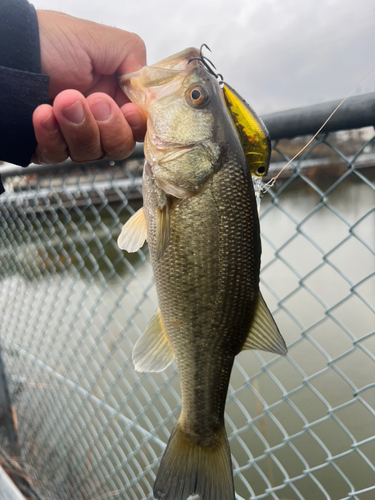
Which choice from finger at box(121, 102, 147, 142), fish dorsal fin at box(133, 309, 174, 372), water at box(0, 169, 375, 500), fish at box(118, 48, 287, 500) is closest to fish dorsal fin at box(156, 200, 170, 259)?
fish at box(118, 48, 287, 500)

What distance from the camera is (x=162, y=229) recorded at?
0.69 metres

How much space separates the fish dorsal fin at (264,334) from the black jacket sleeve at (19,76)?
70 centimetres

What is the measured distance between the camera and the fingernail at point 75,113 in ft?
2.40

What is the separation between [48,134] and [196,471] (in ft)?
2.80

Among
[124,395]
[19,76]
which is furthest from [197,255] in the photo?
[124,395]

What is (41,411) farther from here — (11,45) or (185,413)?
(11,45)

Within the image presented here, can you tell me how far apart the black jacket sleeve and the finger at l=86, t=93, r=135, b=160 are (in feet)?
0.47

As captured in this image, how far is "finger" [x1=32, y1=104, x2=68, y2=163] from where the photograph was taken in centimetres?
79

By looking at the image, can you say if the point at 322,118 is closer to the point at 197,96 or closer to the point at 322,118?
the point at 322,118

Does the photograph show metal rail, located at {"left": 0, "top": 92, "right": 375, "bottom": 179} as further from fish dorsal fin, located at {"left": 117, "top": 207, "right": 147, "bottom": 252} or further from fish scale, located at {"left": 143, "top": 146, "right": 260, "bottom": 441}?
fish dorsal fin, located at {"left": 117, "top": 207, "right": 147, "bottom": 252}

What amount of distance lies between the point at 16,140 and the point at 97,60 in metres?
0.39

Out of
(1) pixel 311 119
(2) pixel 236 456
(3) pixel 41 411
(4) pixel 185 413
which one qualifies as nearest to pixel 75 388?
(3) pixel 41 411

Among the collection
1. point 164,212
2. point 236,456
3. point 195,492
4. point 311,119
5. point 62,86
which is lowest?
point 236,456

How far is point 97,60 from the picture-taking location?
1.04 metres
